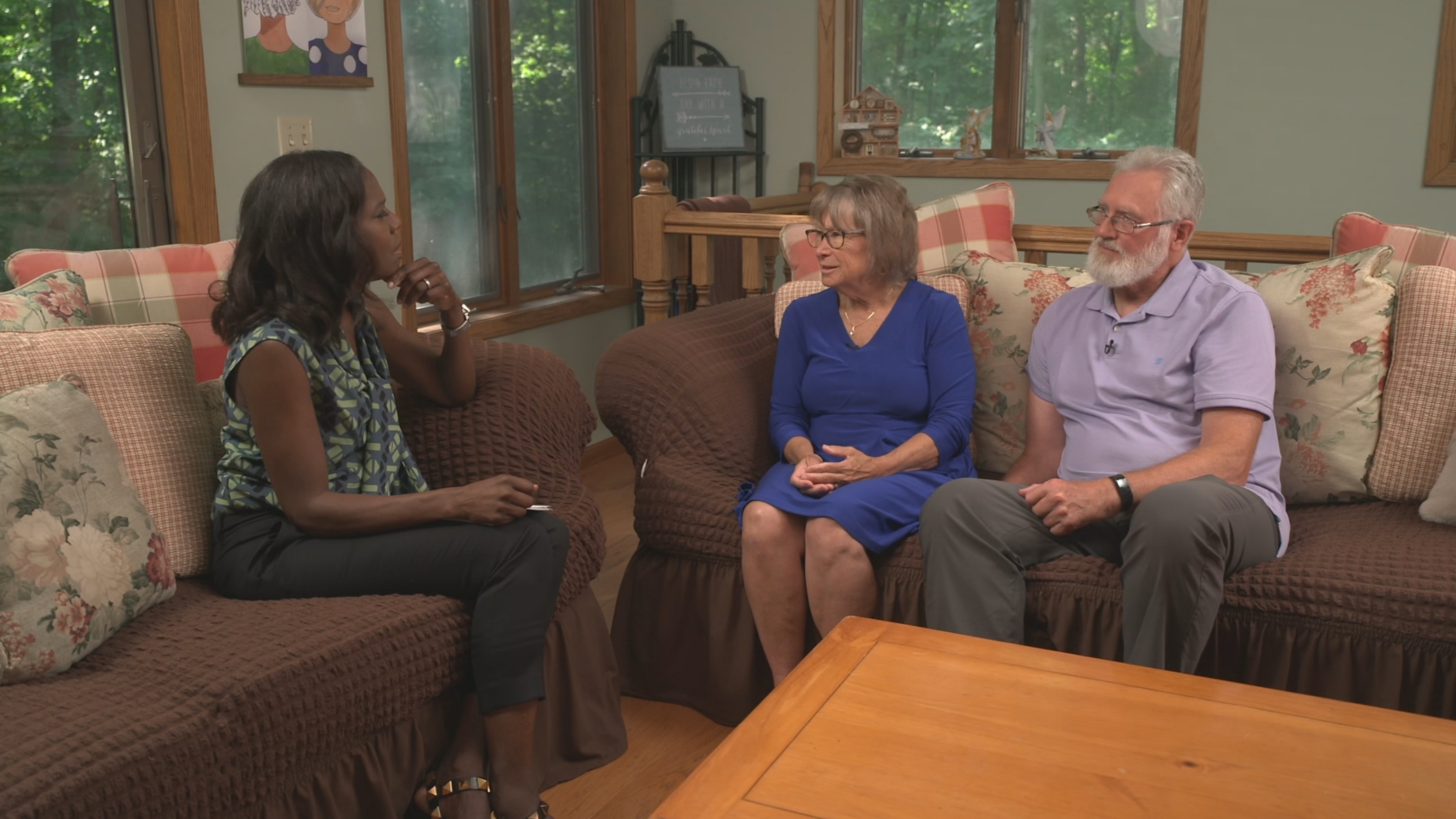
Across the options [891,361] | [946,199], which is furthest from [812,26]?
[891,361]

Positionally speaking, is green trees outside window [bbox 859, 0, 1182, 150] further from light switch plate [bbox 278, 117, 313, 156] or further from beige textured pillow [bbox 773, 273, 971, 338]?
light switch plate [bbox 278, 117, 313, 156]

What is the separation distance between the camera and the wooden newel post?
10.8 ft

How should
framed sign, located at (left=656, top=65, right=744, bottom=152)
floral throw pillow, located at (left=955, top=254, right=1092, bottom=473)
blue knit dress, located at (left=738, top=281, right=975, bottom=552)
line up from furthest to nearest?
framed sign, located at (left=656, top=65, right=744, bottom=152)
floral throw pillow, located at (left=955, top=254, right=1092, bottom=473)
blue knit dress, located at (left=738, top=281, right=975, bottom=552)

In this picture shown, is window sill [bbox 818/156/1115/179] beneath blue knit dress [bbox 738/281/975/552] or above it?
above

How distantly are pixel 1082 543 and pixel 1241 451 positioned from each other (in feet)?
1.03

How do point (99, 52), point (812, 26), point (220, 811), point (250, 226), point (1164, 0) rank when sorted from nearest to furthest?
1. point (220, 811)
2. point (250, 226)
3. point (99, 52)
4. point (1164, 0)
5. point (812, 26)

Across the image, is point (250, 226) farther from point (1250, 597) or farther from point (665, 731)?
point (1250, 597)

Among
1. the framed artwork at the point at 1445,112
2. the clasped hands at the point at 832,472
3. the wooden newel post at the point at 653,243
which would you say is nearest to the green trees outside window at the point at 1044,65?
the framed artwork at the point at 1445,112

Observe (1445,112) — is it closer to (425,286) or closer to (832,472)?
(832,472)

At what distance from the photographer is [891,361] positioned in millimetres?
2342

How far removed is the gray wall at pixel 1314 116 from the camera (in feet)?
13.0

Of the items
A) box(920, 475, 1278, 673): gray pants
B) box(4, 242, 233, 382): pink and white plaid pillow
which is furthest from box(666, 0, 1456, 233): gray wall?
box(4, 242, 233, 382): pink and white plaid pillow

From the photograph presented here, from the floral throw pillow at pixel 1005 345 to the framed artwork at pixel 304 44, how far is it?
5.89 ft

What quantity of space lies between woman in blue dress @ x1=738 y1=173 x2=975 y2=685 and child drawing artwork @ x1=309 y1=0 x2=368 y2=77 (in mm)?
1494
